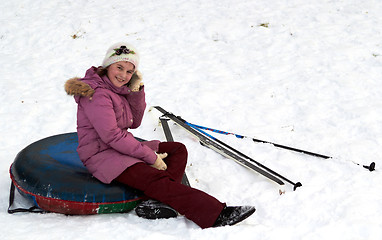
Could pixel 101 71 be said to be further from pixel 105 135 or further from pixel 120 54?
pixel 105 135

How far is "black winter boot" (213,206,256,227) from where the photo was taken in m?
3.10

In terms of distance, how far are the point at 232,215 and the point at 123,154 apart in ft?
3.38

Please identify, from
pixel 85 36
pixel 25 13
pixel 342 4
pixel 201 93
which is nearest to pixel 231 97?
pixel 201 93

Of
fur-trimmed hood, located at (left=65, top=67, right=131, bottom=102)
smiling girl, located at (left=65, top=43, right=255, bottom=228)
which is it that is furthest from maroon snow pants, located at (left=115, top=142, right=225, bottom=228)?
fur-trimmed hood, located at (left=65, top=67, right=131, bottom=102)

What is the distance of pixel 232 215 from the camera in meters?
3.12

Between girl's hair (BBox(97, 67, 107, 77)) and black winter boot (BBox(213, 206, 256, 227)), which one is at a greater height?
girl's hair (BBox(97, 67, 107, 77))

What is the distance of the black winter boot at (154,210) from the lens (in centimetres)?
322

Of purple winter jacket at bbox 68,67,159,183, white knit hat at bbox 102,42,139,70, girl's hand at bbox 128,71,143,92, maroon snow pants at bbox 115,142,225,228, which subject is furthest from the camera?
girl's hand at bbox 128,71,143,92

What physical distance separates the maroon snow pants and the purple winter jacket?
0.30 ft

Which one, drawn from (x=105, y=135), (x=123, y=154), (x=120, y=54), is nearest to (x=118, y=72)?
(x=120, y=54)

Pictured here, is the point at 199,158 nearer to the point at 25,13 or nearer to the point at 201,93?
the point at 201,93

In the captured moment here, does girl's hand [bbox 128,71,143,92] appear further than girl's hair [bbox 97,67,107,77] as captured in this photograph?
Yes

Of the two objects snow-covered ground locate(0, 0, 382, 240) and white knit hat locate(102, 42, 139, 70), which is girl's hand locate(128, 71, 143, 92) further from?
snow-covered ground locate(0, 0, 382, 240)

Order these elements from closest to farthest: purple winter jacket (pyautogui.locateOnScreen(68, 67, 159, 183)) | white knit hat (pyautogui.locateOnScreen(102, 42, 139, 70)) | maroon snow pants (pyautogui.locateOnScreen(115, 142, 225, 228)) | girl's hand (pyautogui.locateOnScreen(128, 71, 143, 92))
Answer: maroon snow pants (pyautogui.locateOnScreen(115, 142, 225, 228))
purple winter jacket (pyautogui.locateOnScreen(68, 67, 159, 183))
white knit hat (pyautogui.locateOnScreen(102, 42, 139, 70))
girl's hand (pyautogui.locateOnScreen(128, 71, 143, 92))
